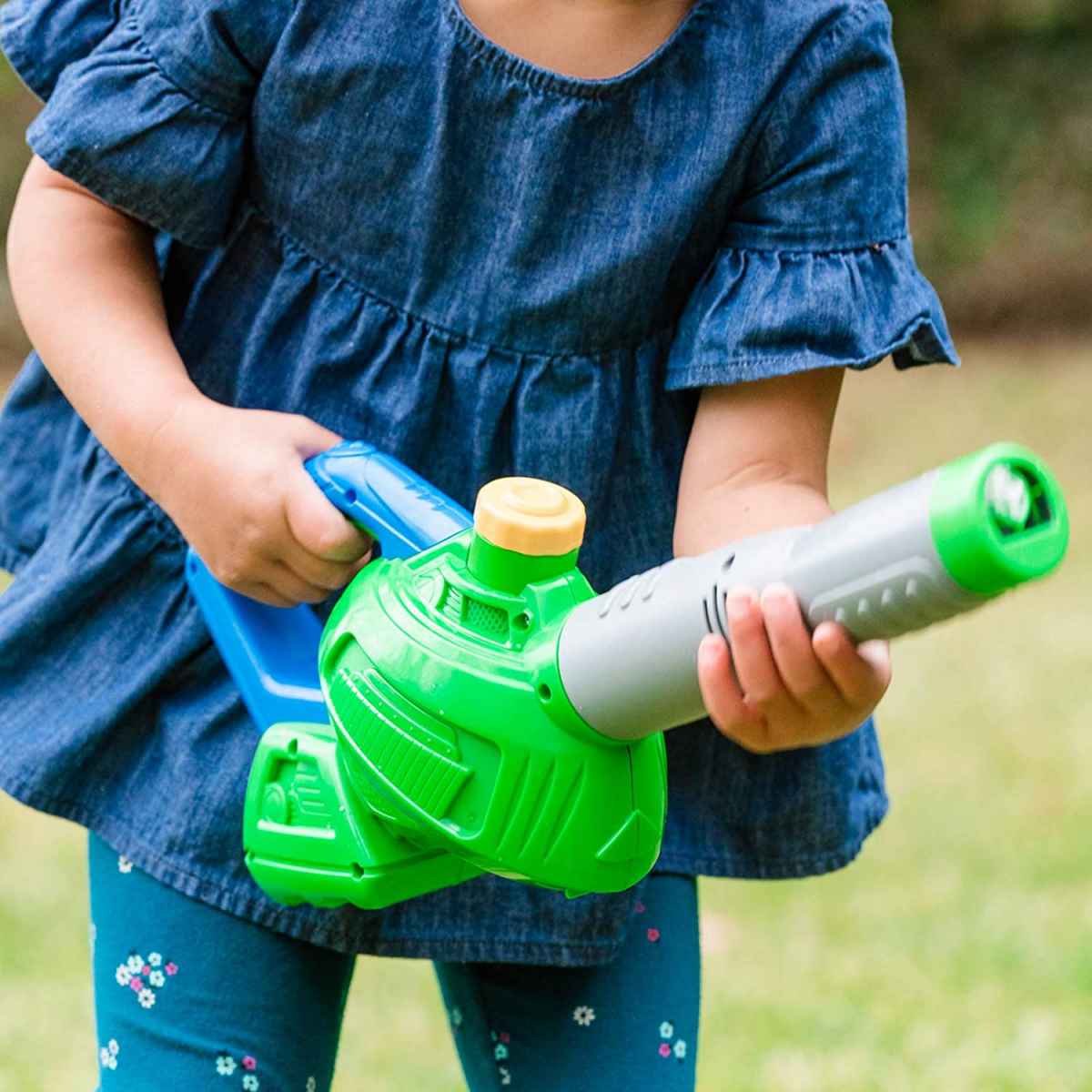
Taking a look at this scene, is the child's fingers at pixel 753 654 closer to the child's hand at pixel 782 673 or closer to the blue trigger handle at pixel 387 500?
the child's hand at pixel 782 673

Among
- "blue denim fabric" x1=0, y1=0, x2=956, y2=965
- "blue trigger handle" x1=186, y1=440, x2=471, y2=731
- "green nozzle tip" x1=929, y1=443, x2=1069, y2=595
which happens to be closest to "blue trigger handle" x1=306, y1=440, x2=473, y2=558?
"blue trigger handle" x1=186, y1=440, x2=471, y2=731

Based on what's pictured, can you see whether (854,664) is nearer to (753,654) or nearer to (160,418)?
(753,654)

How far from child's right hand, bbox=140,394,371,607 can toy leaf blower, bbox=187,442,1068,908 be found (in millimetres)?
22

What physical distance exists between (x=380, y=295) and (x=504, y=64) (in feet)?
0.54

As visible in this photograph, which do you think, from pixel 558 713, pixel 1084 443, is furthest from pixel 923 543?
pixel 1084 443

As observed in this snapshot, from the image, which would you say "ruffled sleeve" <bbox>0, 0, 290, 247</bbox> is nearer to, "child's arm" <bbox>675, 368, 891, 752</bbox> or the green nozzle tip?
"child's arm" <bbox>675, 368, 891, 752</bbox>

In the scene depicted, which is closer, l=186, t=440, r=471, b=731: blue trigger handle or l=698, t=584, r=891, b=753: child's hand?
l=698, t=584, r=891, b=753: child's hand

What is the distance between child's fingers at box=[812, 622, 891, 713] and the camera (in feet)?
2.53

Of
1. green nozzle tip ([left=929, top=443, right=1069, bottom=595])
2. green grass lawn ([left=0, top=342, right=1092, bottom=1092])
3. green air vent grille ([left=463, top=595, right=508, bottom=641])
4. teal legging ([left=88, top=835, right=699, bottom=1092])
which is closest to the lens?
green nozzle tip ([left=929, top=443, right=1069, bottom=595])

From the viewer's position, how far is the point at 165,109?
1104 mm

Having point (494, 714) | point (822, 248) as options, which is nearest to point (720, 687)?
point (494, 714)

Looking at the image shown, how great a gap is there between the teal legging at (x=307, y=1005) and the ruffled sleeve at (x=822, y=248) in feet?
1.20

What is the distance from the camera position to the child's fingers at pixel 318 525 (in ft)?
3.34

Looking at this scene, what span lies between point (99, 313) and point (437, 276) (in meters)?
0.21
